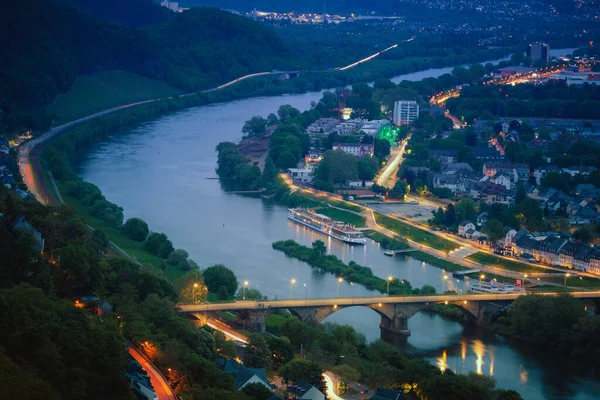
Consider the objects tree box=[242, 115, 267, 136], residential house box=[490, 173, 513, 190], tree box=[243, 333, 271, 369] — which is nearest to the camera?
tree box=[243, 333, 271, 369]

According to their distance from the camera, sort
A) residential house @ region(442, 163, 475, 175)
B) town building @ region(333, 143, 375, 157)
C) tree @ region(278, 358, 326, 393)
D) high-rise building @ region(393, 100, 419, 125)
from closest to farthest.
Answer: tree @ region(278, 358, 326, 393), residential house @ region(442, 163, 475, 175), town building @ region(333, 143, 375, 157), high-rise building @ region(393, 100, 419, 125)

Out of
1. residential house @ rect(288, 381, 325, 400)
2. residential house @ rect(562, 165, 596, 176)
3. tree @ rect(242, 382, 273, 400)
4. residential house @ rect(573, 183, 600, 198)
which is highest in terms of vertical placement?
tree @ rect(242, 382, 273, 400)

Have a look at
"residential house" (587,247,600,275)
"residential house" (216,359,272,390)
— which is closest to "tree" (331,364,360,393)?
"residential house" (216,359,272,390)

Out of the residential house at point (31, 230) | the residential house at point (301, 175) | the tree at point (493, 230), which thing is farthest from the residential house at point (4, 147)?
the residential house at point (31, 230)

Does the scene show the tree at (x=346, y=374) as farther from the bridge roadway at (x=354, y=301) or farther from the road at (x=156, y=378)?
the bridge roadway at (x=354, y=301)

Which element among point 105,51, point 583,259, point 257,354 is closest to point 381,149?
point 583,259

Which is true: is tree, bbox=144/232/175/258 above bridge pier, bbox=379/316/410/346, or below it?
above

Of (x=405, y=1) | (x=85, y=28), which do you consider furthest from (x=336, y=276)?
(x=405, y=1)

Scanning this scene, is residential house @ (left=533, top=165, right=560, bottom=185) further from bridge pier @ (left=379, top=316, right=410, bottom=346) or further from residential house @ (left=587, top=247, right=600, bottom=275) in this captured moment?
bridge pier @ (left=379, top=316, right=410, bottom=346)
